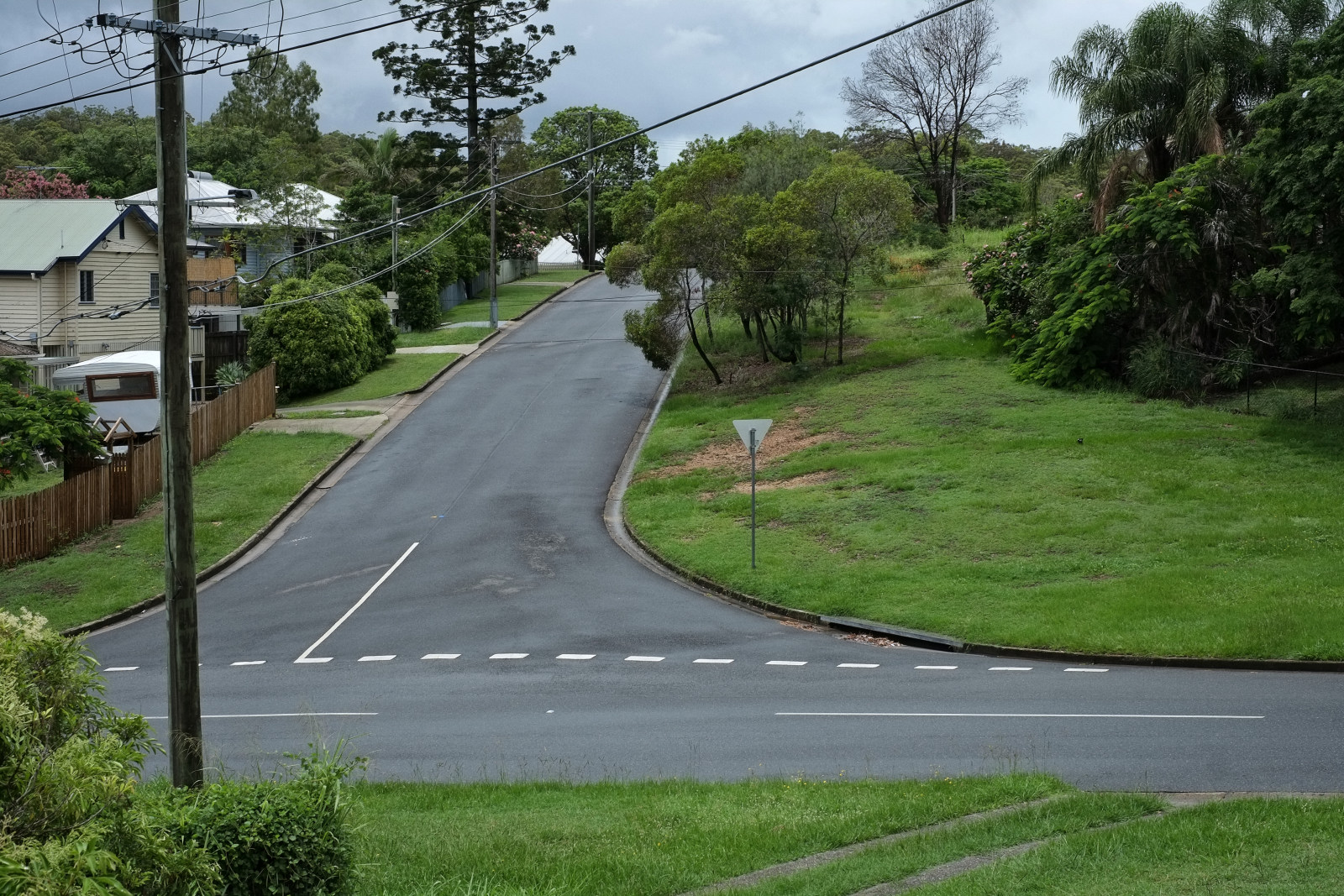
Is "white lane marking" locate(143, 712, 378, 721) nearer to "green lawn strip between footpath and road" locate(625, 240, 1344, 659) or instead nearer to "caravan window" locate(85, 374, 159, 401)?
"green lawn strip between footpath and road" locate(625, 240, 1344, 659)

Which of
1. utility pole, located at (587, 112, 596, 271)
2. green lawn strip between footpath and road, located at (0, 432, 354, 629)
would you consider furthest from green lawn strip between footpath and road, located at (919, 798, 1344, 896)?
utility pole, located at (587, 112, 596, 271)

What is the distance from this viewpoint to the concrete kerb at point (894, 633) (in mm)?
16266

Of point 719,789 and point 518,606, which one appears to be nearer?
point 719,789

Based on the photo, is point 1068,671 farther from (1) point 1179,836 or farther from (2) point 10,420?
(2) point 10,420

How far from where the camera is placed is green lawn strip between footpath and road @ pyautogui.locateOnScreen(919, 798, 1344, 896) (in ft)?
25.1

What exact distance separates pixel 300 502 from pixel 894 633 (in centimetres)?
1689

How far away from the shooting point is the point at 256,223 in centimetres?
5712

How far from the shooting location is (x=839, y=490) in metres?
27.7

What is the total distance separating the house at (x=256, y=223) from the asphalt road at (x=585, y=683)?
28.1m

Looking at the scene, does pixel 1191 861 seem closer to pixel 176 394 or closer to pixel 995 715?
pixel 995 715

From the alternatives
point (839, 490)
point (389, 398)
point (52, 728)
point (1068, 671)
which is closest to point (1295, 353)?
point (839, 490)

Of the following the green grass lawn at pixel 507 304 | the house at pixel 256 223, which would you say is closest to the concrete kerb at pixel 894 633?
the green grass lawn at pixel 507 304

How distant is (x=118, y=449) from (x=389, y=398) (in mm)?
8958

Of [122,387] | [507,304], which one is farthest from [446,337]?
[122,387]
